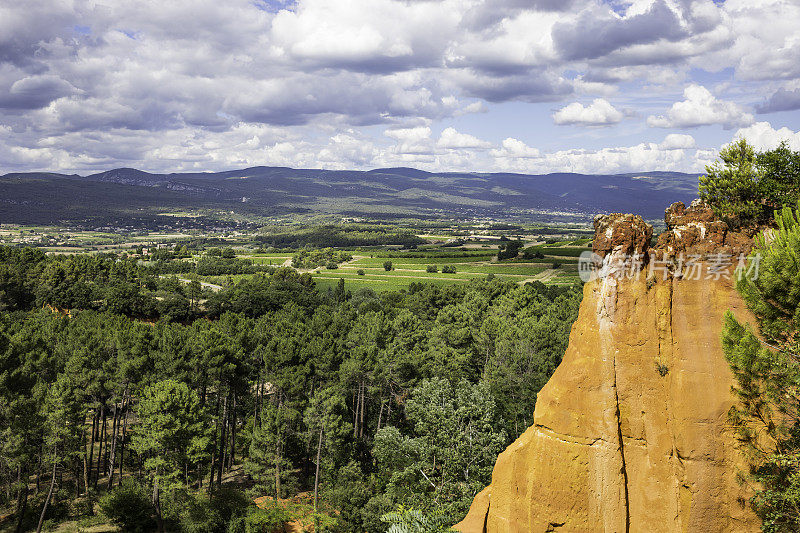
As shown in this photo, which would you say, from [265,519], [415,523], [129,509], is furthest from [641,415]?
[129,509]

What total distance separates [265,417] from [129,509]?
13.4 metres

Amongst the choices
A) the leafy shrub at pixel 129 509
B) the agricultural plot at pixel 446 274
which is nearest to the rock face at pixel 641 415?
the leafy shrub at pixel 129 509

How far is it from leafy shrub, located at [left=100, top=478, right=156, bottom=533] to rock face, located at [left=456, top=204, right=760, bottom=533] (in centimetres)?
3850

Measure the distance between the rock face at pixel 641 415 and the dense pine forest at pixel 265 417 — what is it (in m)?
10.2

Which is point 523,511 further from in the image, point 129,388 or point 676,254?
point 129,388

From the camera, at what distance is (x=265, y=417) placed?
1941 inches

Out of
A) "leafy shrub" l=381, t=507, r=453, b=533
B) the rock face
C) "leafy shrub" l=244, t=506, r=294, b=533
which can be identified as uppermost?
the rock face

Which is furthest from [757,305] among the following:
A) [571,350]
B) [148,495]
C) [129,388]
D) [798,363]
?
[129,388]

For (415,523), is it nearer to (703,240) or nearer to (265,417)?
(703,240)

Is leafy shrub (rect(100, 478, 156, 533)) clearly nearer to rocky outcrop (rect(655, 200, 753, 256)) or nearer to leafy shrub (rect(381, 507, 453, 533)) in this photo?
leafy shrub (rect(381, 507, 453, 533))

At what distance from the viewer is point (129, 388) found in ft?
163

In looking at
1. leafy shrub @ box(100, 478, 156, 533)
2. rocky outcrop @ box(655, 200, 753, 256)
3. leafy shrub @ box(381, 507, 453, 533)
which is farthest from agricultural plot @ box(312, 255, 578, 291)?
rocky outcrop @ box(655, 200, 753, 256)

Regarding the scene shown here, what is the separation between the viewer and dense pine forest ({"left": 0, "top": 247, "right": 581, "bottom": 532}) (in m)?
38.7

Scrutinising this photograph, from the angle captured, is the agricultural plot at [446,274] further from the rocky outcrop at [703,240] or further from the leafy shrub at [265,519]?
the rocky outcrop at [703,240]
